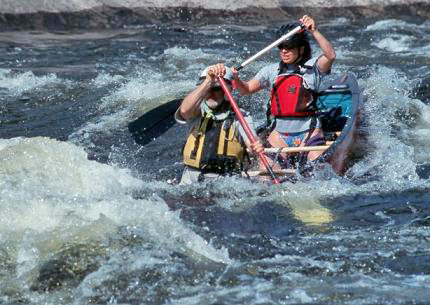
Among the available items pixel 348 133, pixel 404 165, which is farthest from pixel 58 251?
pixel 404 165

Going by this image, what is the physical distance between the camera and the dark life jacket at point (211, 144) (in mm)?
7688

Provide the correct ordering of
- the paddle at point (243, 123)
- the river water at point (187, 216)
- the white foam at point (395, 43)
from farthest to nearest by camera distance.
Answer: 1. the white foam at point (395, 43)
2. the paddle at point (243, 123)
3. the river water at point (187, 216)

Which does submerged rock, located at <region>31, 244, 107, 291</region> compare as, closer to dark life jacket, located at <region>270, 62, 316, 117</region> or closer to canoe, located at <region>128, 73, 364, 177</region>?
canoe, located at <region>128, 73, 364, 177</region>

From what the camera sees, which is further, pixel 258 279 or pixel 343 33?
pixel 343 33

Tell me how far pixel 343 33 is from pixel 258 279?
10.4 m

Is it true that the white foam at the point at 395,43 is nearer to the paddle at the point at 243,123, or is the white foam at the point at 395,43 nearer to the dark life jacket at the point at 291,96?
the dark life jacket at the point at 291,96

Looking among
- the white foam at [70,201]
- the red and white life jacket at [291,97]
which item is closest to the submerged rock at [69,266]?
the white foam at [70,201]

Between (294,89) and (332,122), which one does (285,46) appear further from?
(332,122)

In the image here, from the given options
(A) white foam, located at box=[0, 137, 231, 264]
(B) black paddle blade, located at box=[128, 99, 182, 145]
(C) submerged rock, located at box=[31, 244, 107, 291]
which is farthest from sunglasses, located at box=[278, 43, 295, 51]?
(C) submerged rock, located at box=[31, 244, 107, 291]

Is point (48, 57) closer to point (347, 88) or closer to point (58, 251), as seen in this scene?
point (347, 88)

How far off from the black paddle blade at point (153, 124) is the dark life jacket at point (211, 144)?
675 mm

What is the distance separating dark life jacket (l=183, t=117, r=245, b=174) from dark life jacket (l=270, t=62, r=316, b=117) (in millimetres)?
676

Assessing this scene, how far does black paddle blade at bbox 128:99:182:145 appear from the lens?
8406 mm

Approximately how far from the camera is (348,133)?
8.51 meters
